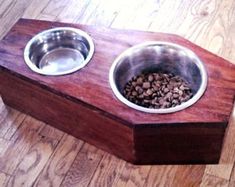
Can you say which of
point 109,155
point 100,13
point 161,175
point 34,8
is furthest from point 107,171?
point 34,8

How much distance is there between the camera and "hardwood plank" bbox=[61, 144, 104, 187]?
1278 millimetres

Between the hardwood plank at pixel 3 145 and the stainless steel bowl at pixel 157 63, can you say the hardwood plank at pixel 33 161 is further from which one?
the stainless steel bowl at pixel 157 63

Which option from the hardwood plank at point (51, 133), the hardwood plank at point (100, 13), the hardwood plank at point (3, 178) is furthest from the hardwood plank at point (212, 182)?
the hardwood plank at point (100, 13)

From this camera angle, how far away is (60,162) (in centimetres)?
133

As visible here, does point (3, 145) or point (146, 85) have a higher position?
point (146, 85)

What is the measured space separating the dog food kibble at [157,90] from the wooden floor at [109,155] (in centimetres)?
20

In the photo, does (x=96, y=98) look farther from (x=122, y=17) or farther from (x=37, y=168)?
(x=122, y=17)

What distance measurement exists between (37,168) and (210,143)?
54cm

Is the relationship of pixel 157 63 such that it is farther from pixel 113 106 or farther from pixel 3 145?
pixel 3 145

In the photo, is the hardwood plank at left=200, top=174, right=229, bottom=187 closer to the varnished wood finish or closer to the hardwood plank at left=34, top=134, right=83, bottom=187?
the varnished wood finish

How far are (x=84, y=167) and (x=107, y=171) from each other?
0.07 meters

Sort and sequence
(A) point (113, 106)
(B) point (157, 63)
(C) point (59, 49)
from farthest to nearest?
(C) point (59, 49) < (B) point (157, 63) < (A) point (113, 106)

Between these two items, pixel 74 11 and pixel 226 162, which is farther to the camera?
pixel 74 11

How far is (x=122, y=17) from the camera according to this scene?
177 centimetres
